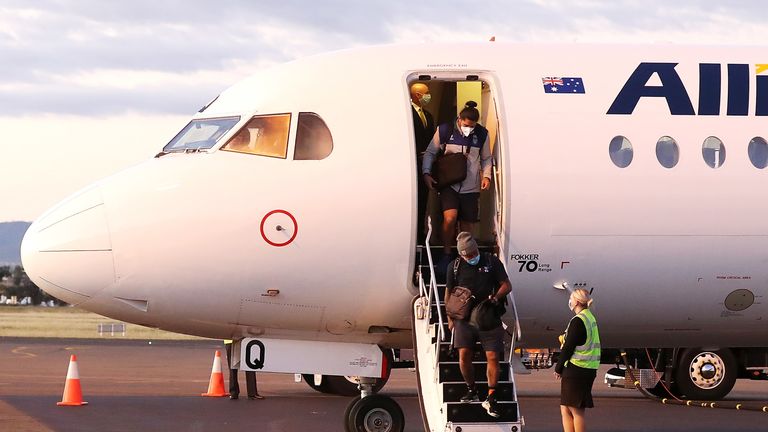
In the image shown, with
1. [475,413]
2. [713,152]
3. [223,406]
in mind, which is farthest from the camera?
[223,406]

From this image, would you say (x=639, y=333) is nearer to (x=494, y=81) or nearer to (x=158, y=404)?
(x=494, y=81)

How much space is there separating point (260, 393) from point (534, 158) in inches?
453

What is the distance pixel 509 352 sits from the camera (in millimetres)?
15133

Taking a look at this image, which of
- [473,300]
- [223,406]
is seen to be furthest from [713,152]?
[223,406]

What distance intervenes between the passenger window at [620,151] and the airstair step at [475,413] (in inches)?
120

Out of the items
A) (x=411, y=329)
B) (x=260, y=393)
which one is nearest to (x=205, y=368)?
(x=260, y=393)

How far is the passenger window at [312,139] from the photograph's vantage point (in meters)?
15.1

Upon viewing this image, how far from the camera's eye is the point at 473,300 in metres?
14.4

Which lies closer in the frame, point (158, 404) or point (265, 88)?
point (265, 88)

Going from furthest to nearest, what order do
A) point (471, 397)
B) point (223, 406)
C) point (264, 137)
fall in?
1. point (223, 406)
2. point (264, 137)
3. point (471, 397)

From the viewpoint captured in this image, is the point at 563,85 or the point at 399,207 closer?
the point at 399,207

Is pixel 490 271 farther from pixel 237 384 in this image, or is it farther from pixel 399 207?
pixel 237 384

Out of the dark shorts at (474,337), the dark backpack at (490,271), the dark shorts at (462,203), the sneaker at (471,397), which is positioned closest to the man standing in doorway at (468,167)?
the dark shorts at (462,203)

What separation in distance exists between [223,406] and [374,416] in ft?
21.9
